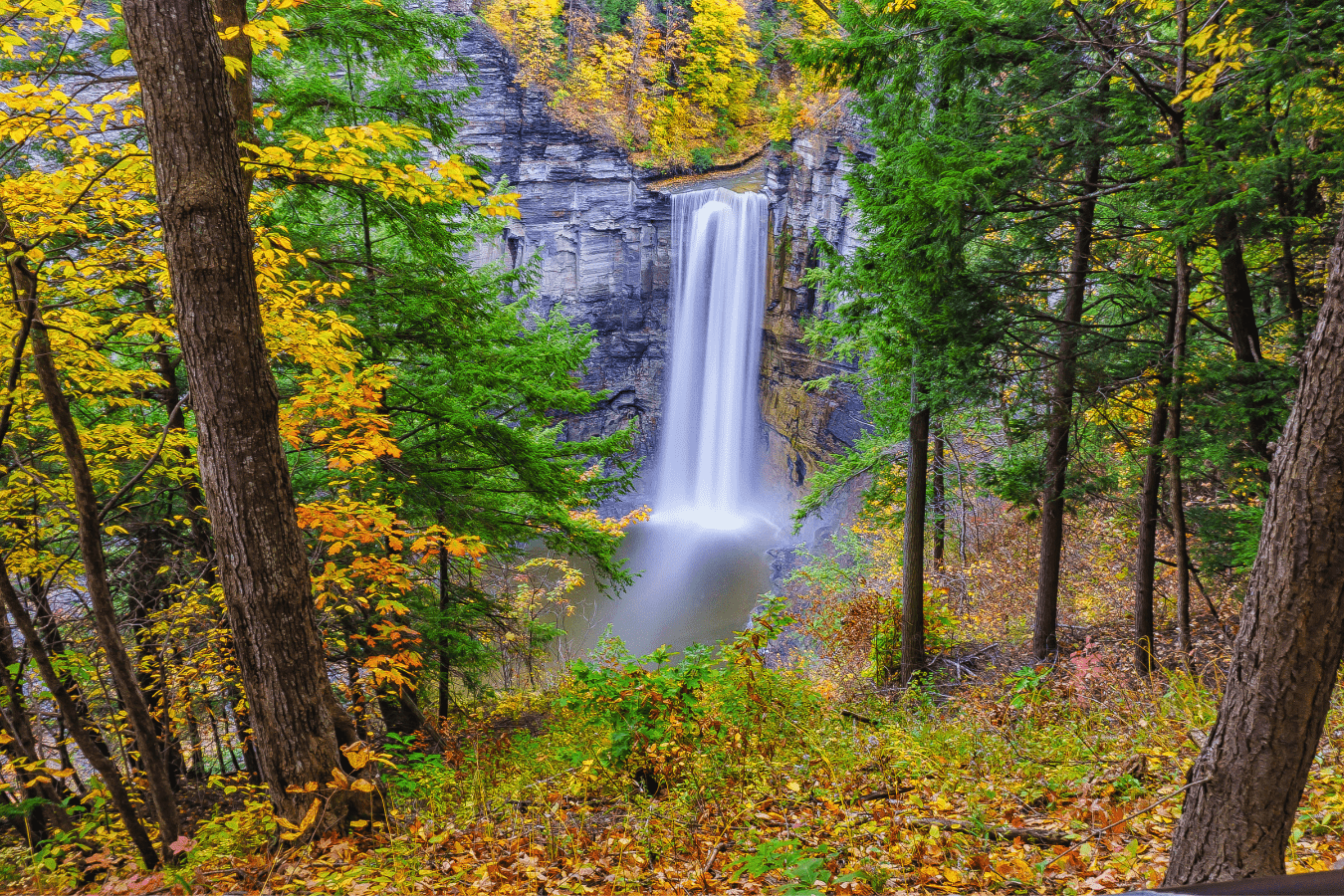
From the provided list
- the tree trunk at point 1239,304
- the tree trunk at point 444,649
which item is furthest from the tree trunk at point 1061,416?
the tree trunk at point 444,649

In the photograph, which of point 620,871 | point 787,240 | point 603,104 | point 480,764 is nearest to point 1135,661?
point 620,871

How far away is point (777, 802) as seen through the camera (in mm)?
3396

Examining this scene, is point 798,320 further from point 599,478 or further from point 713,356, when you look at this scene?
point 599,478

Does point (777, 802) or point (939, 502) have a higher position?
point (939, 502)

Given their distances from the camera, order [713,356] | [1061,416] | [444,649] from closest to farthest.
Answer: [1061,416] < [444,649] < [713,356]

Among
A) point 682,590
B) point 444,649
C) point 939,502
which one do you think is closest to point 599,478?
point 444,649

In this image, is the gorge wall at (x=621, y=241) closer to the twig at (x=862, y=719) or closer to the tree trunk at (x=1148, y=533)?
the tree trunk at (x=1148, y=533)

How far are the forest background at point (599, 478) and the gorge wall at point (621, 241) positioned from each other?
15141 millimetres

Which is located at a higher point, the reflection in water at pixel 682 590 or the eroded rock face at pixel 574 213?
the eroded rock face at pixel 574 213

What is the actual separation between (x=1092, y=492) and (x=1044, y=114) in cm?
348

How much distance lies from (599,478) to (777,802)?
497cm

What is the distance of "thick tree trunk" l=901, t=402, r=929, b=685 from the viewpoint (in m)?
7.57

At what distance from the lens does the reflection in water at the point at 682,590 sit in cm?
1579

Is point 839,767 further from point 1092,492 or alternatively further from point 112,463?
point 112,463
